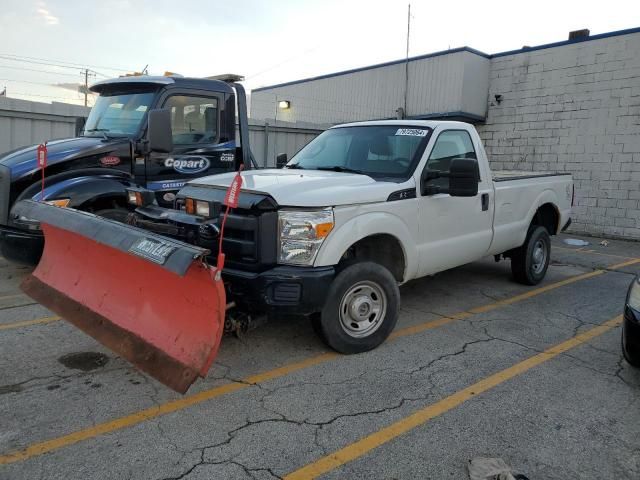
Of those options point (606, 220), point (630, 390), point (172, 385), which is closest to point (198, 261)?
point (172, 385)

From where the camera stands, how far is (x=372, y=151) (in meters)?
5.22

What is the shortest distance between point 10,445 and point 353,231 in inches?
104

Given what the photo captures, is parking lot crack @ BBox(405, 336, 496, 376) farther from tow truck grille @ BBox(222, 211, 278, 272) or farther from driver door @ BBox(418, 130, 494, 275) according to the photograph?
tow truck grille @ BBox(222, 211, 278, 272)

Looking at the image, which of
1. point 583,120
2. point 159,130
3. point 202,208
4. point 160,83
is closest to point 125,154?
point 159,130

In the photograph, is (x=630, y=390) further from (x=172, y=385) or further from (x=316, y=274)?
(x=172, y=385)

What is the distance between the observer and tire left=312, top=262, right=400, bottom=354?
13.4ft

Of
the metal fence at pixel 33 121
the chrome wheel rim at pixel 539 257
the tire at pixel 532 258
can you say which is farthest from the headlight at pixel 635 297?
the metal fence at pixel 33 121

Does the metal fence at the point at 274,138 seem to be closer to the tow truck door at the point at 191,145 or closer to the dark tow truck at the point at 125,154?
the dark tow truck at the point at 125,154

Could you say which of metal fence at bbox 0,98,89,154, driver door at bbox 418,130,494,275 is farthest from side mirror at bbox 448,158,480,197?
metal fence at bbox 0,98,89,154

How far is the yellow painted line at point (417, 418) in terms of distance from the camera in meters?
2.85

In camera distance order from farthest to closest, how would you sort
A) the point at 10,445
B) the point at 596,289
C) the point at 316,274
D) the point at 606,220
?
the point at 606,220 → the point at 596,289 → the point at 316,274 → the point at 10,445

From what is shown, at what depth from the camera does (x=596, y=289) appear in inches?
278

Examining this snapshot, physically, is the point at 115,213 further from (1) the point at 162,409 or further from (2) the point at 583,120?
(2) the point at 583,120

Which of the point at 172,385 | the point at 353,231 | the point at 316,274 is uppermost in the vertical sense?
the point at 353,231
